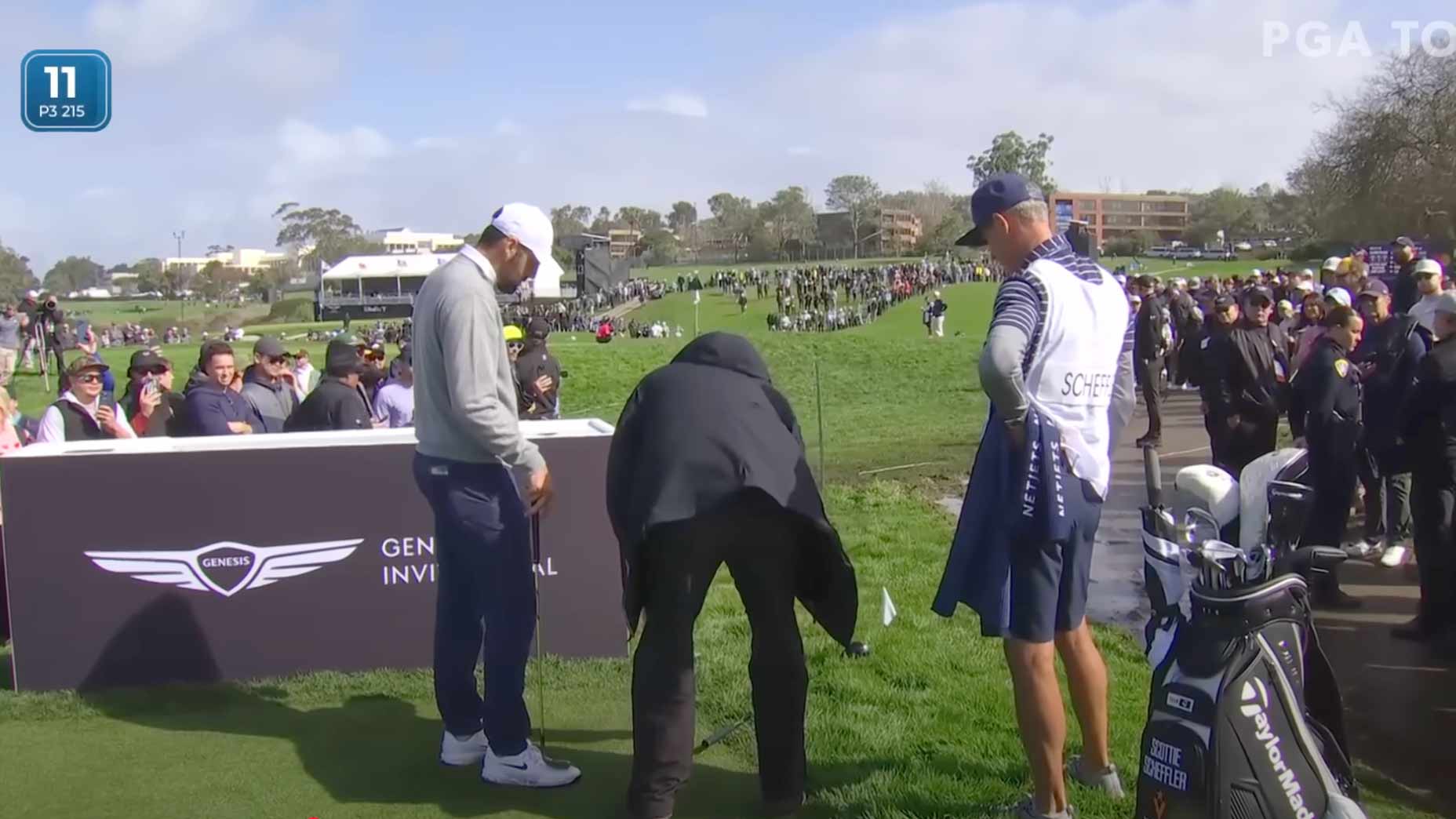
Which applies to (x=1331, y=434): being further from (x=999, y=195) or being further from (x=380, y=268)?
(x=380, y=268)

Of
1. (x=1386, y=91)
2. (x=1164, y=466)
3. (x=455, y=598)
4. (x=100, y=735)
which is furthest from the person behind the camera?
(x=1386, y=91)

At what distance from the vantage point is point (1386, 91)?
44656mm

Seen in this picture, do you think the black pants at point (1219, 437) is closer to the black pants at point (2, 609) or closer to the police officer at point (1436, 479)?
the police officer at point (1436, 479)

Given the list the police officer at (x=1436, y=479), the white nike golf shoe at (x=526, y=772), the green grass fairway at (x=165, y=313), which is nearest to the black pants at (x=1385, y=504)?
the police officer at (x=1436, y=479)

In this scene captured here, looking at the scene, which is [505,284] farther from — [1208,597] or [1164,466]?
[1164,466]

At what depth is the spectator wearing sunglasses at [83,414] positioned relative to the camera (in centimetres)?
730

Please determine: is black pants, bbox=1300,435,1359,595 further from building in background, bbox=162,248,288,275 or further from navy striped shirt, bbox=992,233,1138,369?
building in background, bbox=162,248,288,275

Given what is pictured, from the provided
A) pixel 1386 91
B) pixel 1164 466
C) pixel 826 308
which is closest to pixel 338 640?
pixel 1164 466

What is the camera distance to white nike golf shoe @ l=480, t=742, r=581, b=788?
4523 mm

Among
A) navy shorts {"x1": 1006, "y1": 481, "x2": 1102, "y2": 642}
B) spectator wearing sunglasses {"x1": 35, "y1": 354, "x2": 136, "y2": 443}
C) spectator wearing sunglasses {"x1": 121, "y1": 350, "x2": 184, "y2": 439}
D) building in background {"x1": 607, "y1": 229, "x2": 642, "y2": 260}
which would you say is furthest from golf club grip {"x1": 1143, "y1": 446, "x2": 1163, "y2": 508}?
building in background {"x1": 607, "y1": 229, "x2": 642, "y2": 260}

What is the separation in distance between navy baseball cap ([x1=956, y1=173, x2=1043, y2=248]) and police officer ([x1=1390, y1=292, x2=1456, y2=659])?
397 centimetres

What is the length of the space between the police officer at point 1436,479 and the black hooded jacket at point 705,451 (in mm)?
4201

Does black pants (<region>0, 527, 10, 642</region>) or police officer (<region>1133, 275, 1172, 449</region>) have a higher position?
police officer (<region>1133, 275, 1172, 449</region>)

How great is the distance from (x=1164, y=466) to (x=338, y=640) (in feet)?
30.6
